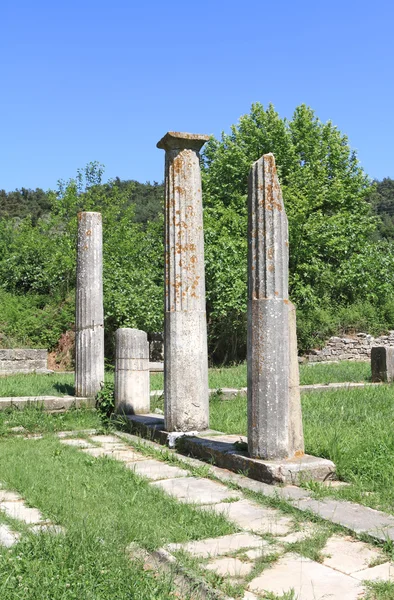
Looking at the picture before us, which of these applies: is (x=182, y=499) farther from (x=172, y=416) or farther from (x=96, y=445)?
(x=96, y=445)

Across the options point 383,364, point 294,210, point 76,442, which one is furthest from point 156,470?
point 294,210

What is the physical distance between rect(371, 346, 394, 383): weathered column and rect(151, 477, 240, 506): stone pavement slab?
8.77 meters

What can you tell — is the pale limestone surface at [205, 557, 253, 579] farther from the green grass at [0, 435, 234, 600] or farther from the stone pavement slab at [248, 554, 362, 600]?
the green grass at [0, 435, 234, 600]

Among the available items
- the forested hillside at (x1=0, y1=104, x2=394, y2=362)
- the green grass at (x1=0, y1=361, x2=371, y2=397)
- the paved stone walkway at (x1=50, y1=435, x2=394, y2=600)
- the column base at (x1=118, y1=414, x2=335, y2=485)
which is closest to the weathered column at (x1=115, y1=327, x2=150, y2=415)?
the column base at (x1=118, y1=414, x2=335, y2=485)

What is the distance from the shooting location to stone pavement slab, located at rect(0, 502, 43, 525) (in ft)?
15.7

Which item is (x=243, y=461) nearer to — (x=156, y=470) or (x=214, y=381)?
(x=156, y=470)

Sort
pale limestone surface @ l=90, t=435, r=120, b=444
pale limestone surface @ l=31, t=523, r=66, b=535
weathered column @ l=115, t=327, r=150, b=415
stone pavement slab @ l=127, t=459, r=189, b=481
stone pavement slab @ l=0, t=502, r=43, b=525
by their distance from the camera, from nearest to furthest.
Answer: pale limestone surface @ l=31, t=523, r=66, b=535 → stone pavement slab @ l=0, t=502, r=43, b=525 → stone pavement slab @ l=127, t=459, r=189, b=481 → pale limestone surface @ l=90, t=435, r=120, b=444 → weathered column @ l=115, t=327, r=150, b=415

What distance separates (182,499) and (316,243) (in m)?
21.4

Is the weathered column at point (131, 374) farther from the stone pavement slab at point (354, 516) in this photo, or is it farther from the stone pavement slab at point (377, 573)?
the stone pavement slab at point (377, 573)

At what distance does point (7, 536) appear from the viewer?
4328mm

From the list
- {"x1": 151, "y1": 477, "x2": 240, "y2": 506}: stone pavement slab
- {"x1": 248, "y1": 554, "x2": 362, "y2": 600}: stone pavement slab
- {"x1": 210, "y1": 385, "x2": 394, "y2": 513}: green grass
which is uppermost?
{"x1": 210, "y1": 385, "x2": 394, "y2": 513}: green grass

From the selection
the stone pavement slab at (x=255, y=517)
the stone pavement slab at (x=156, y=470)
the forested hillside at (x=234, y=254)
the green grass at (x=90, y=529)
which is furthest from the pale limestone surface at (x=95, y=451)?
the forested hillside at (x=234, y=254)

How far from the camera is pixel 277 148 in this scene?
1136 inches

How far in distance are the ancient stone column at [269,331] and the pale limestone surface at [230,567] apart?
227 cm
